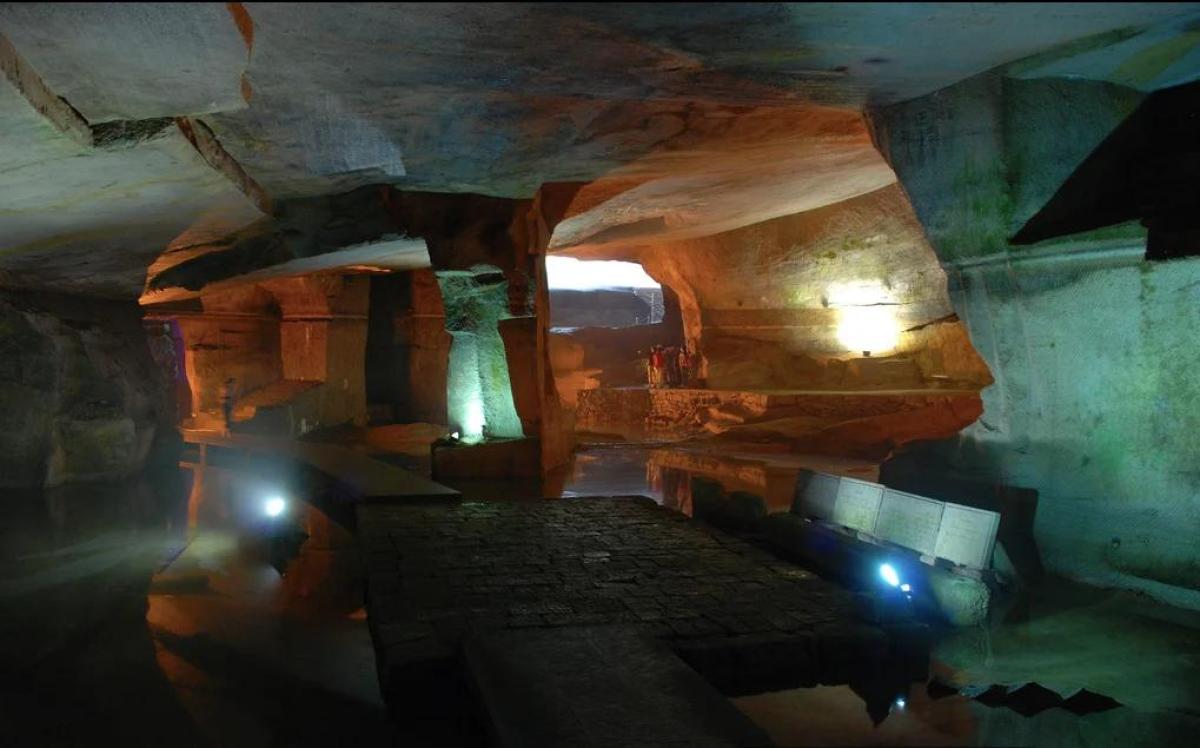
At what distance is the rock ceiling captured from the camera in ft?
11.1

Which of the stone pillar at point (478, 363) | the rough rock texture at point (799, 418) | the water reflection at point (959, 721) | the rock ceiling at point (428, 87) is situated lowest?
the water reflection at point (959, 721)

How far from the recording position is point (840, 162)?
9.55 m

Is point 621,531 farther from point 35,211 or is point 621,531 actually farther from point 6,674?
point 35,211

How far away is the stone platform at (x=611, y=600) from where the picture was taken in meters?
3.84

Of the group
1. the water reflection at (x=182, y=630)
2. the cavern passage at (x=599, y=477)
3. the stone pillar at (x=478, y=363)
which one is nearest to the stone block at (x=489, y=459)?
the cavern passage at (x=599, y=477)

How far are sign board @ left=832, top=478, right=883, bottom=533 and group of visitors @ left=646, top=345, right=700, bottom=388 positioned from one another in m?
12.0

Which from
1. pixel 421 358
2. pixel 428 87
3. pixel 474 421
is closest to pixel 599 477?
pixel 474 421

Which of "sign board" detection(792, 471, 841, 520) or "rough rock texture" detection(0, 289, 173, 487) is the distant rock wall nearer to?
"sign board" detection(792, 471, 841, 520)

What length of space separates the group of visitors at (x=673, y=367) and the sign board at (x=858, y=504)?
12.0 m

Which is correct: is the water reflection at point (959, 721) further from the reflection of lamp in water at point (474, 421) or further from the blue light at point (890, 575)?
the reflection of lamp in water at point (474, 421)

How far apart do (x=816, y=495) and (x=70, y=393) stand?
8939 mm

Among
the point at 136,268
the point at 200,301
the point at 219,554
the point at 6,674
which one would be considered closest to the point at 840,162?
the point at 219,554

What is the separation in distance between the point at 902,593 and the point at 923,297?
13270 millimetres

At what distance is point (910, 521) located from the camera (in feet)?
17.6
